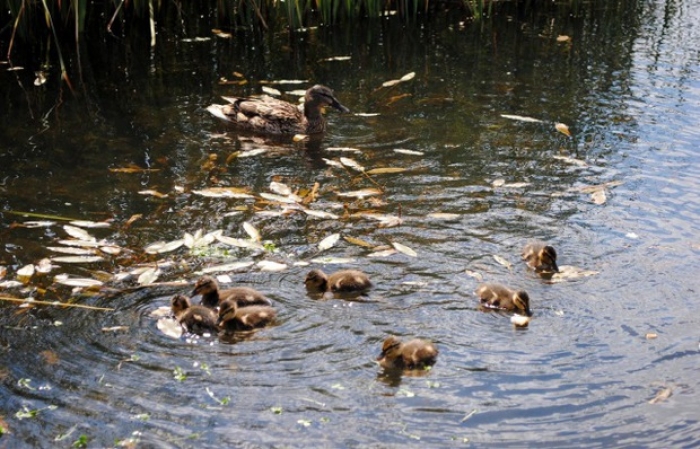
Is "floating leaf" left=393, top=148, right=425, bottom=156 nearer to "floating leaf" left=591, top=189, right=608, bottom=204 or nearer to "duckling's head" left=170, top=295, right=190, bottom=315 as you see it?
"floating leaf" left=591, top=189, right=608, bottom=204

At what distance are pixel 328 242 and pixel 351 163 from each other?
5.65ft

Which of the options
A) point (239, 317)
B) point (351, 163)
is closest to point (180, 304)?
point (239, 317)

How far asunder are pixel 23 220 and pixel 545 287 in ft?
11.9

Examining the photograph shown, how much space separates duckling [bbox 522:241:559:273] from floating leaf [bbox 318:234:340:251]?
125cm

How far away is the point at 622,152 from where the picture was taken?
8.05 metres

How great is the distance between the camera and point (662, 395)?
4648 mm

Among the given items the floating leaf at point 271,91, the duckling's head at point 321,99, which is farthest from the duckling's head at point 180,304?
the floating leaf at point 271,91

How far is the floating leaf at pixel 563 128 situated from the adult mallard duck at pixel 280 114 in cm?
195

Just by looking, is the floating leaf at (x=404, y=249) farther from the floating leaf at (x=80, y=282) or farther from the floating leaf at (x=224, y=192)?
the floating leaf at (x=80, y=282)

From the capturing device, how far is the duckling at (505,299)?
534 centimetres

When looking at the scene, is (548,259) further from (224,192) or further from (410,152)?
(224,192)

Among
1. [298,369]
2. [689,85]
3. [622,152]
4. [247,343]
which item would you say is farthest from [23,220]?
[689,85]

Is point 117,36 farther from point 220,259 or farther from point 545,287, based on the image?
point 545,287

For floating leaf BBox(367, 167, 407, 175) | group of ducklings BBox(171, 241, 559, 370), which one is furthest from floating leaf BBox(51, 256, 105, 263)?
floating leaf BBox(367, 167, 407, 175)
